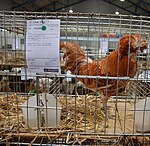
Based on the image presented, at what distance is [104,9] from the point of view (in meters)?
7.97

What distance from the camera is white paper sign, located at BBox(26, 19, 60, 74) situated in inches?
24.3

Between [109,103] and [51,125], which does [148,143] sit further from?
[109,103]

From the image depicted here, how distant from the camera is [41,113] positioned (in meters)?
0.79

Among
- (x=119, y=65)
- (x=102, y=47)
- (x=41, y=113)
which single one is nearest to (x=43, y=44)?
(x=41, y=113)

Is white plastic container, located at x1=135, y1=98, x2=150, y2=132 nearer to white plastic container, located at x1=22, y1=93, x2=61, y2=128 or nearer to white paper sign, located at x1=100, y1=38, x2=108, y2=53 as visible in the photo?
white plastic container, located at x1=22, y1=93, x2=61, y2=128

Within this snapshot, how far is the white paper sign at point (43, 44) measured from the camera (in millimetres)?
618

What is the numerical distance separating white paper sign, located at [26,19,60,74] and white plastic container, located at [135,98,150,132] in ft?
1.14

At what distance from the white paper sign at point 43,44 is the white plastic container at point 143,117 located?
35 cm

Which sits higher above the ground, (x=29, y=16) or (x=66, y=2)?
(x=66, y=2)

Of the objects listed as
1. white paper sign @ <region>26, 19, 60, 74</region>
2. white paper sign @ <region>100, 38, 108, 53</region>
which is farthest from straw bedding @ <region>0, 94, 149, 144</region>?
white paper sign @ <region>100, 38, 108, 53</region>

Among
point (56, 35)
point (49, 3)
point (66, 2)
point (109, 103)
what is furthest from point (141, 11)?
point (56, 35)

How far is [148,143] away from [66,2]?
7.82 m

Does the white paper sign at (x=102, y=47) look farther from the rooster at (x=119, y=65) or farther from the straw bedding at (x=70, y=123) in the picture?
the straw bedding at (x=70, y=123)

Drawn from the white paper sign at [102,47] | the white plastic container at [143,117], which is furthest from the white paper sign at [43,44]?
the white paper sign at [102,47]
